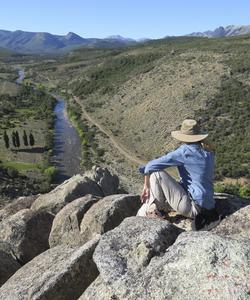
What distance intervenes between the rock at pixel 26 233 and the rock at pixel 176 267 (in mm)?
7610

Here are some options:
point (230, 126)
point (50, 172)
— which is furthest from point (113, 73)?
point (50, 172)

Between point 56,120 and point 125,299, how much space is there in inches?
4325

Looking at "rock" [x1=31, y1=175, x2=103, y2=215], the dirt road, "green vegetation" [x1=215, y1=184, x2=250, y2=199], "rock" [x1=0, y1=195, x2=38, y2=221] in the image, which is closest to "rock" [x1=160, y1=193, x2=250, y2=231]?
"rock" [x1=31, y1=175, x2=103, y2=215]

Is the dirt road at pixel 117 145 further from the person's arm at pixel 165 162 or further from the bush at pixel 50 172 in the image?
the person's arm at pixel 165 162

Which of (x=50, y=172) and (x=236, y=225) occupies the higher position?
(x=236, y=225)

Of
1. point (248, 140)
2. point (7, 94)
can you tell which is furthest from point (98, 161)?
point (7, 94)

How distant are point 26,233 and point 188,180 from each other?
290 inches

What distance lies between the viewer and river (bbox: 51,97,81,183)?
74.8 meters

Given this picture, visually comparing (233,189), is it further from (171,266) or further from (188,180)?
(171,266)

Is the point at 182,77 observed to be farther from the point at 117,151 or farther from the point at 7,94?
the point at 7,94

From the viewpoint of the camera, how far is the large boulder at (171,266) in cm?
879

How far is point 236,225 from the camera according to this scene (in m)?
12.5

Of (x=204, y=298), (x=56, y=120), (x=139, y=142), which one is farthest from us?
(x=56, y=120)

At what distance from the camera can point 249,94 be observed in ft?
302
